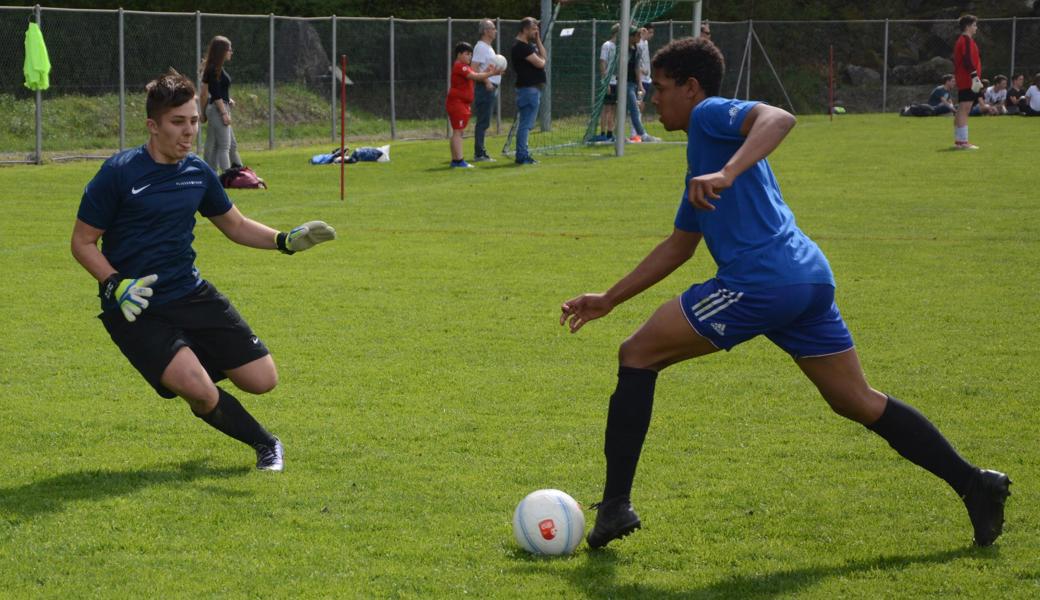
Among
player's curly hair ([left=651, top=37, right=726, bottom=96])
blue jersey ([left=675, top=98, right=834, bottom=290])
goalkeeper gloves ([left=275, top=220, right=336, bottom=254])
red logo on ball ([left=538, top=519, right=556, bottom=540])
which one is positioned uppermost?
player's curly hair ([left=651, top=37, right=726, bottom=96])

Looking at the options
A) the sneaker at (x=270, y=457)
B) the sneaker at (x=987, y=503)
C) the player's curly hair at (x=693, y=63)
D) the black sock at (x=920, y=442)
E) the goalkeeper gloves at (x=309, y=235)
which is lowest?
the sneaker at (x=270, y=457)

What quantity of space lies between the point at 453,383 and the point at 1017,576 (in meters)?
3.67

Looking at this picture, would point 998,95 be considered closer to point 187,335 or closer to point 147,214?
point 187,335

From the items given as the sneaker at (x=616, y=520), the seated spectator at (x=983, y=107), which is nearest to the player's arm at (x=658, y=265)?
the sneaker at (x=616, y=520)

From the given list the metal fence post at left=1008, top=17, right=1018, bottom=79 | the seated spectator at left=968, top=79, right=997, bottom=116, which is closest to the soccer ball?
the seated spectator at left=968, top=79, right=997, bottom=116

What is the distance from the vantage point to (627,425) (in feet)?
15.9

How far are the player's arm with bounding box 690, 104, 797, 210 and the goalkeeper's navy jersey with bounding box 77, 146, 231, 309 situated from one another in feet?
8.45

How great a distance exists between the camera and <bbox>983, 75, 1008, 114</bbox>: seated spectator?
1364 inches

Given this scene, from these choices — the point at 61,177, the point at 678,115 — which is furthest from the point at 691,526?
the point at 61,177

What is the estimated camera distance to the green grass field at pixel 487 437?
4.76 m

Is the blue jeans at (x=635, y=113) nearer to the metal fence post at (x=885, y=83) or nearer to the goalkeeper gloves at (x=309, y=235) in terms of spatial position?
the metal fence post at (x=885, y=83)

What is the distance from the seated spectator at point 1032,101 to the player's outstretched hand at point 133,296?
31.9 metres

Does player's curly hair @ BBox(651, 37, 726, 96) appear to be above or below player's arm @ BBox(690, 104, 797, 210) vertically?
above

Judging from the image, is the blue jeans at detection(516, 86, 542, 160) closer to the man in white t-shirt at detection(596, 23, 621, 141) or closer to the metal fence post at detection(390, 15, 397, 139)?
the man in white t-shirt at detection(596, 23, 621, 141)
